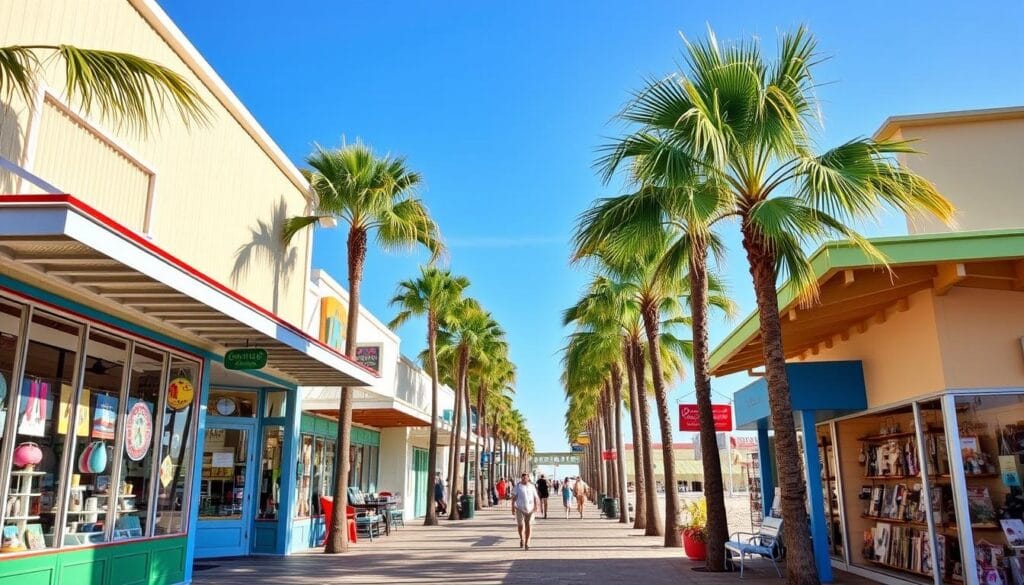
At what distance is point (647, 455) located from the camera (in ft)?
71.3

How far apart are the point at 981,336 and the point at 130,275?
397 inches

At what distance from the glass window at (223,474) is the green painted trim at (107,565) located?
3876 millimetres

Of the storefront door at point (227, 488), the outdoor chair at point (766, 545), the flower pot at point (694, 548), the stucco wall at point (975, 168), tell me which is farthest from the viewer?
the storefront door at point (227, 488)

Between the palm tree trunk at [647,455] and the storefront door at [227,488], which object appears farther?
the palm tree trunk at [647,455]

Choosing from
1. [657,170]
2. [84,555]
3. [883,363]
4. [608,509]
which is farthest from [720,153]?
[608,509]

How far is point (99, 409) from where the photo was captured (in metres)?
8.93

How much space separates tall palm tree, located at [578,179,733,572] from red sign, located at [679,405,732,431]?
6183 millimetres

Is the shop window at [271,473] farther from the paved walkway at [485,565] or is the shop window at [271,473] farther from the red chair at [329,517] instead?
the red chair at [329,517]

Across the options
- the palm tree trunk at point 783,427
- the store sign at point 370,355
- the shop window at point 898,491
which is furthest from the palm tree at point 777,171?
the store sign at point 370,355

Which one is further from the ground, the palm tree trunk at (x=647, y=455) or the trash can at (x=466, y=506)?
the palm tree trunk at (x=647, y=455)

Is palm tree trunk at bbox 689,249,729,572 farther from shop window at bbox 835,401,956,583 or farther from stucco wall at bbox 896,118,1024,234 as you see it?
stucco wall at bbox 896,118,1024,234

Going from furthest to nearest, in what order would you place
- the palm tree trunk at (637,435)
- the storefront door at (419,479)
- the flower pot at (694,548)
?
the storefront door at (419,479) < the palm tree trunk at (637,435) < the flower pot at (694,548)

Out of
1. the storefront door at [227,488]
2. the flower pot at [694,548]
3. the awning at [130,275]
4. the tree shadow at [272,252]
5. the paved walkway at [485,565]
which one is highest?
the tree shadow at [272,252]

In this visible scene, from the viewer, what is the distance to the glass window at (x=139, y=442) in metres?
9.49
